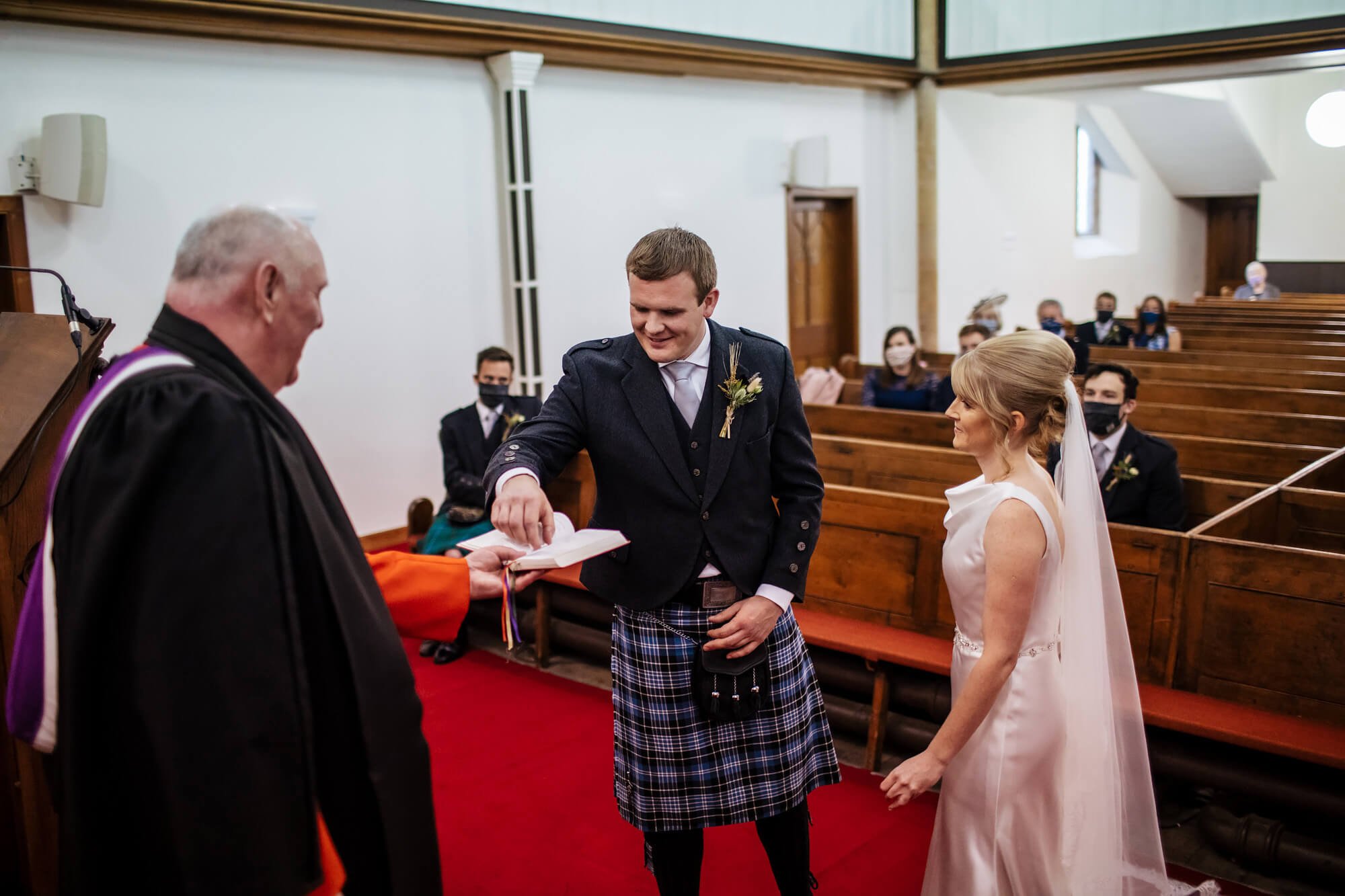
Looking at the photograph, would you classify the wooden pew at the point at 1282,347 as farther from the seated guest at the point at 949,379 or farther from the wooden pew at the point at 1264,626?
the wooden pew at the point at 1264,626

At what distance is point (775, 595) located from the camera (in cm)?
209

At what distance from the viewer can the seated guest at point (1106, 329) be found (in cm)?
980

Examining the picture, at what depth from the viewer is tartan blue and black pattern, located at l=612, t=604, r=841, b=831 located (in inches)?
84.2

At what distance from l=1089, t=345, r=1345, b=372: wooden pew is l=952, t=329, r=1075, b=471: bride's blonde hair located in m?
5.45

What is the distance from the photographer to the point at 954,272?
1063cm

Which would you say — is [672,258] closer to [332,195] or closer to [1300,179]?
[332,195]

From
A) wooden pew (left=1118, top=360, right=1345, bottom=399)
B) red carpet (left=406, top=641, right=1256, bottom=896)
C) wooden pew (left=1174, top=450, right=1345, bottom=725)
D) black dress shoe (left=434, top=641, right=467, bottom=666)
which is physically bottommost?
red carpet (left=406, top=641, right=1256, bottom=896)

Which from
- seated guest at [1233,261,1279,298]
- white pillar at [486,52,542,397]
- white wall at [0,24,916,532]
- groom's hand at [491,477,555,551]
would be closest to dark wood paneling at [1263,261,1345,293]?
seated guest at [1233,261,1279,298]

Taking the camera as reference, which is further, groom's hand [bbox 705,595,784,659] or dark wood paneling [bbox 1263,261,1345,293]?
dark wood paneling [bbox 1263,261,1345,293]

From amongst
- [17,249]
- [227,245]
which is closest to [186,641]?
[227,245]

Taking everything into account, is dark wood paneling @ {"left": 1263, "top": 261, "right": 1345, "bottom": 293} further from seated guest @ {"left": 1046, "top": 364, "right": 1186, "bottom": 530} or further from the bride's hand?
the bride's hand

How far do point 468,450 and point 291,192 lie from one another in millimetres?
2025

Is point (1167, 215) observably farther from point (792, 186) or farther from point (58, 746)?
point (58, 746)

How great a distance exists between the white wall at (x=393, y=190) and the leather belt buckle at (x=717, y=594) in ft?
14.8
